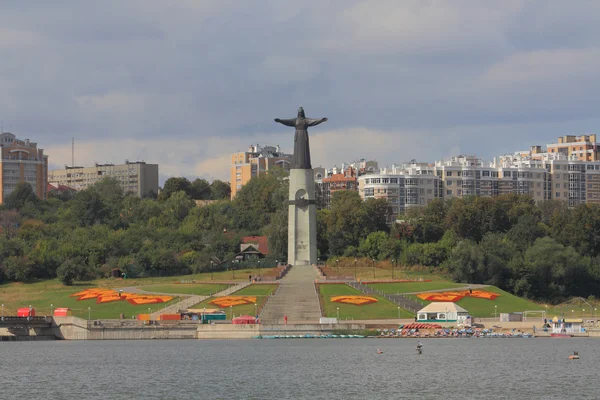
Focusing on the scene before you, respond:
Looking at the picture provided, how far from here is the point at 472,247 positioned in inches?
4663

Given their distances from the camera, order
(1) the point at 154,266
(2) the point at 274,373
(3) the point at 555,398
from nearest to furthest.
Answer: (3) the point at 555,398 → (2) the point at 274,373 → (1) the point at 154,266

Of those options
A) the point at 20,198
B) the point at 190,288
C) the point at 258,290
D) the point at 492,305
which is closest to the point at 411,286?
the point at 492,305

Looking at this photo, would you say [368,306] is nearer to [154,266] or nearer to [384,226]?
[154,266]

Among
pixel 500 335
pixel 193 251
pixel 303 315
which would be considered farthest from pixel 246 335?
pixel 193 251

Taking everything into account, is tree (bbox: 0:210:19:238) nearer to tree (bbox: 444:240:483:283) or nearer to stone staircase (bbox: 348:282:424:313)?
stone staircase (bbox: 348:282:424:313)

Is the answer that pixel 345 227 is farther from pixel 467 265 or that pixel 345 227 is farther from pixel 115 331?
pixel 115 331

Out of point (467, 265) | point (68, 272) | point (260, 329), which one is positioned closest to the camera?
point (260, 329)

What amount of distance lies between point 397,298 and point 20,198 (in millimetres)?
91583

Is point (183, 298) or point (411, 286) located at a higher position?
point (411, 286)

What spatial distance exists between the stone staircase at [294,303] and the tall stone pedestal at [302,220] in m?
11.2

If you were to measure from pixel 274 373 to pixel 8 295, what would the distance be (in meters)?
55.2

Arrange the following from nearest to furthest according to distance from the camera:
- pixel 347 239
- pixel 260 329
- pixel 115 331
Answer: pixel 260 329 < pixel 115 331 < pixel 347 239

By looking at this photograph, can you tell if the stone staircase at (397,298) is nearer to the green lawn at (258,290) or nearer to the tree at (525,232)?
the green lawn at (258,290)

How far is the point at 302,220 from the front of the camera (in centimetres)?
12838
